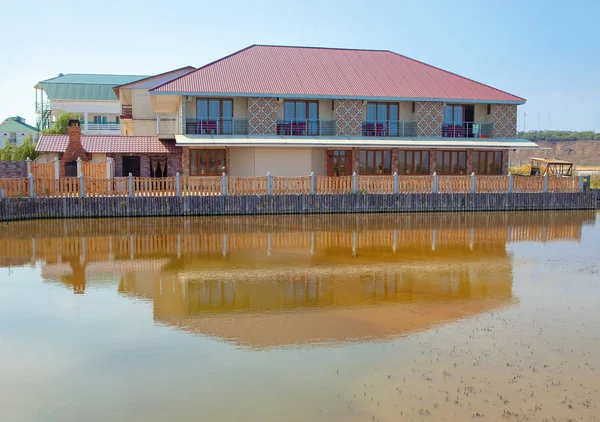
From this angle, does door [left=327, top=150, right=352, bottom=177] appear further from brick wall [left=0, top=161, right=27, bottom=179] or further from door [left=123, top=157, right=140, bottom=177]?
brick wall [left=0, top=161, right=27, bottom=179]

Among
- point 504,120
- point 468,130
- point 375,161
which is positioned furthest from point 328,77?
point 504,120

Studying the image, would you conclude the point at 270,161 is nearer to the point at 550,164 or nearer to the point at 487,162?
the point at 487,162

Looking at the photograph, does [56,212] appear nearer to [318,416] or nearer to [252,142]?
[252,142]

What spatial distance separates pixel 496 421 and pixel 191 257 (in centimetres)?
1058

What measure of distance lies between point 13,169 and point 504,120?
80.1ft

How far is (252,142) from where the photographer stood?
29719 millimetres

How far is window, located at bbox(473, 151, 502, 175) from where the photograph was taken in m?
34.2

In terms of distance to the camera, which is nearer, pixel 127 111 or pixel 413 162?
pixel 413 162

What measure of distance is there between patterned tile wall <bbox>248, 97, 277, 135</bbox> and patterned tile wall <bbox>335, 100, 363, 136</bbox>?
3.22m

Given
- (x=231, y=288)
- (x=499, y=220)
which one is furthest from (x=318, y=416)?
(x=499, y=220)

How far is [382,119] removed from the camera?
1320 inches

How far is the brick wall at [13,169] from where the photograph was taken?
27141mm

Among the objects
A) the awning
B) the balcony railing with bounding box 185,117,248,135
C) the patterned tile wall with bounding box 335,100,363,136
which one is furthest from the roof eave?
the awning

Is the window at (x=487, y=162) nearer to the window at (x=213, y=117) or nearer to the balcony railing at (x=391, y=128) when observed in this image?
the balcony railing at (x=391, y=128)
